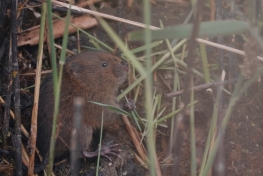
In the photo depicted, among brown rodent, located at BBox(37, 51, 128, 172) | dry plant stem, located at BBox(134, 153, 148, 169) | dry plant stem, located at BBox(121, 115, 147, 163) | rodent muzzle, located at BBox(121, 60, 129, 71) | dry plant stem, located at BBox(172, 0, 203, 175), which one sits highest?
dry plant stem, located at BBox(172, 0, 203, 175)

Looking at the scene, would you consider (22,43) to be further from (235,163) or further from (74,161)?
(74,161)

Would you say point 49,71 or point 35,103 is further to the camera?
point 49,71

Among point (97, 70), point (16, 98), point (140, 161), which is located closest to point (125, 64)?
point (97, 70)

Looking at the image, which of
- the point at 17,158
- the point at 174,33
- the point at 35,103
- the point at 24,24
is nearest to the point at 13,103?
the point at 35,103

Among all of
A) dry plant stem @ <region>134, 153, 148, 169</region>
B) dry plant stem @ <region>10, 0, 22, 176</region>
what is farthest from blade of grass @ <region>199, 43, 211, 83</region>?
dry plant stem @ <region>10, 0, 22, 176</region>

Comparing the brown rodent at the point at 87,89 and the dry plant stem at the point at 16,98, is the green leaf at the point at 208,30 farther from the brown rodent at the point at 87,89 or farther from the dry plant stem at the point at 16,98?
the brown rodent at the point at 87,89

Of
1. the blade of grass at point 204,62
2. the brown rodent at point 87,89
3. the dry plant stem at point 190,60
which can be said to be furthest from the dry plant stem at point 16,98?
the dry plant stem at point 190,60

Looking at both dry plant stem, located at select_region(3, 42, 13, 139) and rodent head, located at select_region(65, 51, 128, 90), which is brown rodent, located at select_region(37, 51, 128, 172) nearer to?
rodent head, located at select_region(65, 51, 128, 90)

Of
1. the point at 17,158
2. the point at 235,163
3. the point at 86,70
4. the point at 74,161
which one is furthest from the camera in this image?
the point at 86,70

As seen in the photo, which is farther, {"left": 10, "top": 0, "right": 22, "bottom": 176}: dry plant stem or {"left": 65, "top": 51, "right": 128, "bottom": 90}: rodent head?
{"left": 65, "top": 51, "right": 128, "bottom": 90}: rodent head
